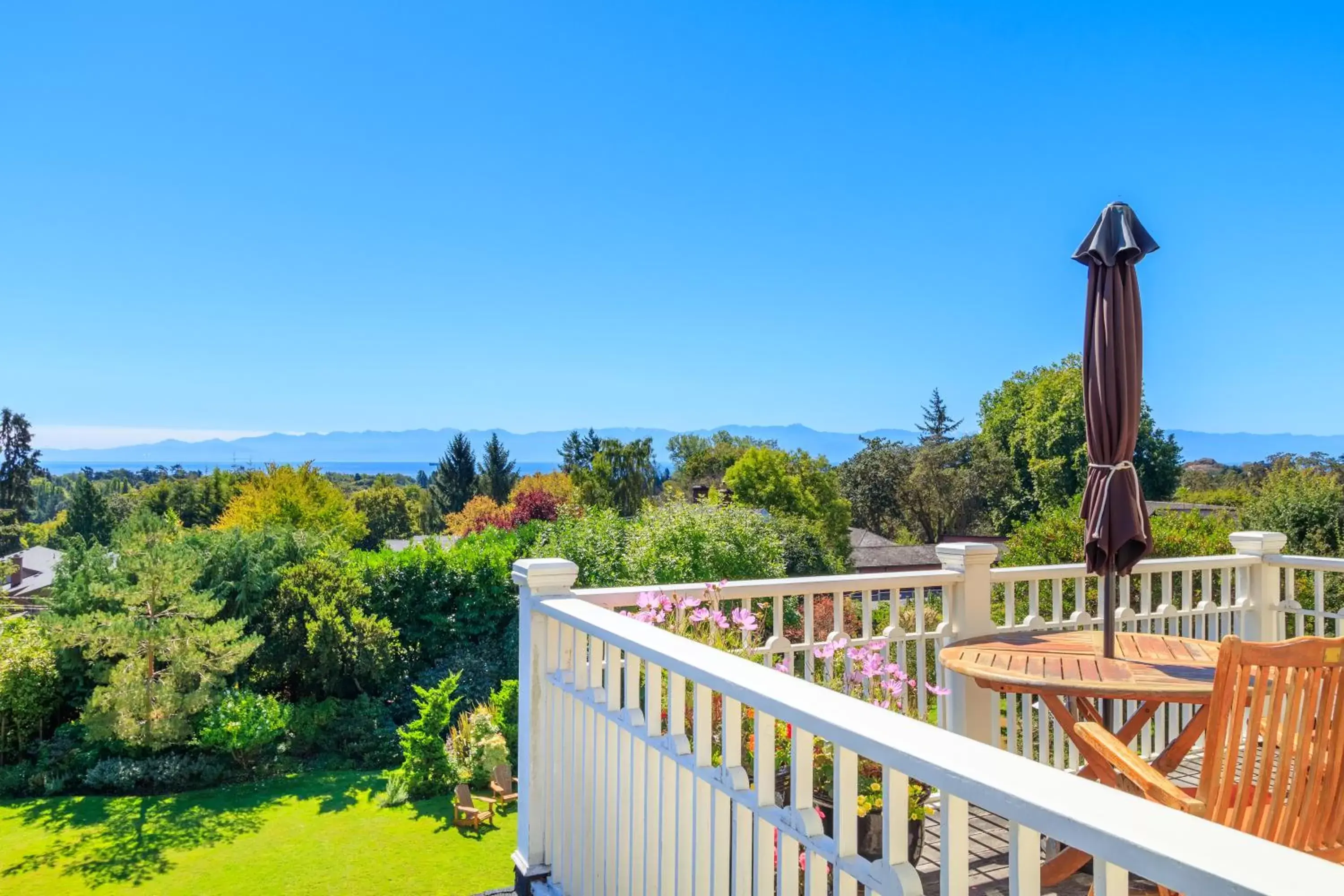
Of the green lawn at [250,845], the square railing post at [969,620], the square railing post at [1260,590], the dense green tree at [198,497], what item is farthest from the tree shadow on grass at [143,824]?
the dense green tree at [198,497]

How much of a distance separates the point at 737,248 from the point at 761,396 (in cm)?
4676

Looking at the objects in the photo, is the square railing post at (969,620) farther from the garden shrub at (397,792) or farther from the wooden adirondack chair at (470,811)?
the garden shrub at (397,792)

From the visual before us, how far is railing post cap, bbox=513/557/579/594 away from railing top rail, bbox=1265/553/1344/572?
3.95m

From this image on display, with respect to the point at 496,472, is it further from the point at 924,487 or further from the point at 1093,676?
the point at 1093,676

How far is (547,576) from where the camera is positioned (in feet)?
9.38

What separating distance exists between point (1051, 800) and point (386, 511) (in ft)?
Result: 182

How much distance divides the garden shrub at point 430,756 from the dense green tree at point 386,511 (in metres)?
46.2

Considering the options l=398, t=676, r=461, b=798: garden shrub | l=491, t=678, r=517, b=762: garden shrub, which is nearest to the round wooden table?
l=398, t=676, r=461, b=798: garden shrub

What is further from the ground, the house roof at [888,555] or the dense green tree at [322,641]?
the dense green tree at [322,641]

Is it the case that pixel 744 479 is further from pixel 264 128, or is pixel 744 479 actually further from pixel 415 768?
pixel 415 768

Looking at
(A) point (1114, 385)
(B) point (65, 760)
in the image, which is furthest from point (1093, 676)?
(B) point (65, 760)

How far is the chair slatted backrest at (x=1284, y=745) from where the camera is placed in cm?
192

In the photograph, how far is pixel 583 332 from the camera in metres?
59.8

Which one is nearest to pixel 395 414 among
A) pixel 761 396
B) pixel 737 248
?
pixel 761 396
